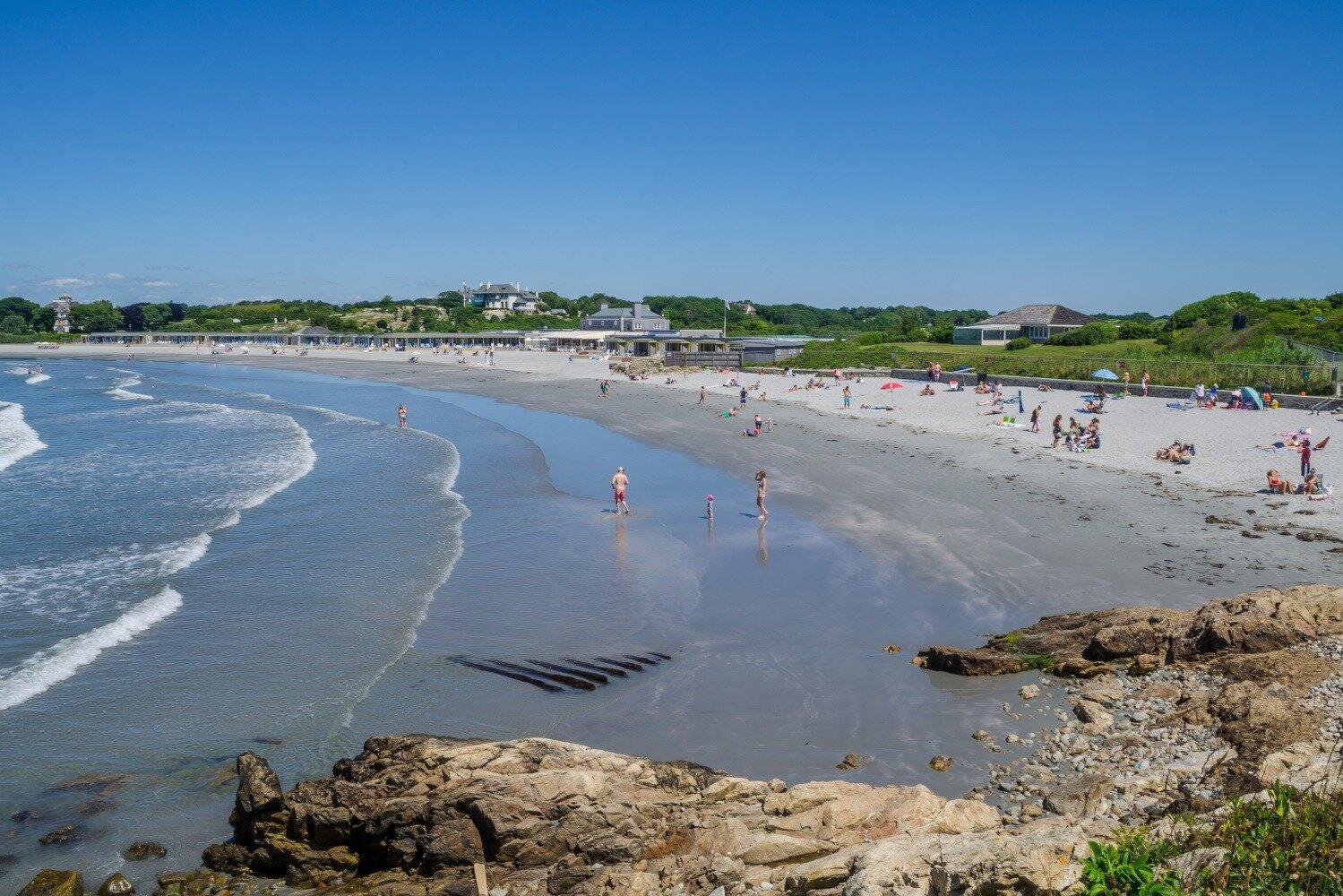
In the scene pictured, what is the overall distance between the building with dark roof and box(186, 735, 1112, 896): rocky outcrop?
67.3m

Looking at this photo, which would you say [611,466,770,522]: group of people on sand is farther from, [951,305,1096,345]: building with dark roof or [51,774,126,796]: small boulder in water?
[951,305,1096,345]: building with dark roof

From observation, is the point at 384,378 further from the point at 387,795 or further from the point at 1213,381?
the point at 387,795

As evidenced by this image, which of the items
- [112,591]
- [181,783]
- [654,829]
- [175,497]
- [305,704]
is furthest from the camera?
[175,497]

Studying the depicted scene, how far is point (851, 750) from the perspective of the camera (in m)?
10.4

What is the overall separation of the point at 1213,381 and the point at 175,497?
127 ft

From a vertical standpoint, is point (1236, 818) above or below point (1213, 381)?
below

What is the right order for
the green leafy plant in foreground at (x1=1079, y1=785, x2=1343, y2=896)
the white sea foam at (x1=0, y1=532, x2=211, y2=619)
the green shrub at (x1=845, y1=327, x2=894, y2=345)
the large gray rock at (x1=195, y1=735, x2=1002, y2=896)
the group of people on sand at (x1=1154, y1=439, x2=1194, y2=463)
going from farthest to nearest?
the green shrub at (x1=845, y1=327, x2=894, y2=345), the group of people on sand at (x1=1154, y1=439, x2=1194, y2=463), the white sea foam at (x1=0, y1=532, x2=211, y2=619), the large gray rock at (x1=195, y1=735, x2=1002, y2=896), the green leafy plant in foreground at (x1=1079, y1=785, x2=1343, y2=896)

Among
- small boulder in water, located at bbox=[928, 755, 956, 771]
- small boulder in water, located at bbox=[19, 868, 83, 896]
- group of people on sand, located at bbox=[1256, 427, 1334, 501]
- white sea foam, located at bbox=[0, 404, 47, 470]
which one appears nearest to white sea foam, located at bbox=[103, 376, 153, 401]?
white sea foam, located at bbox=[0, 404, 47, 470]

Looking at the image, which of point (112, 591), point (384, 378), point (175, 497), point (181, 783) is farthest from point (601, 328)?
point (181, 783)

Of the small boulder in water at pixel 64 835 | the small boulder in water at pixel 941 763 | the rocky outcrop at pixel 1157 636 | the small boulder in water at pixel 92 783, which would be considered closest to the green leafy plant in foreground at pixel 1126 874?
the small boulder in water at pixel 941 763

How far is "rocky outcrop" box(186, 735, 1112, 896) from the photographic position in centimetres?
700

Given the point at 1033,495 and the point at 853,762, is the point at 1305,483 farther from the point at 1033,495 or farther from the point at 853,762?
the point at 853,762

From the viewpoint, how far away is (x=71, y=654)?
13.6m

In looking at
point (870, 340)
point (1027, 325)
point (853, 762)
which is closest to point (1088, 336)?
point (1027, 325)
